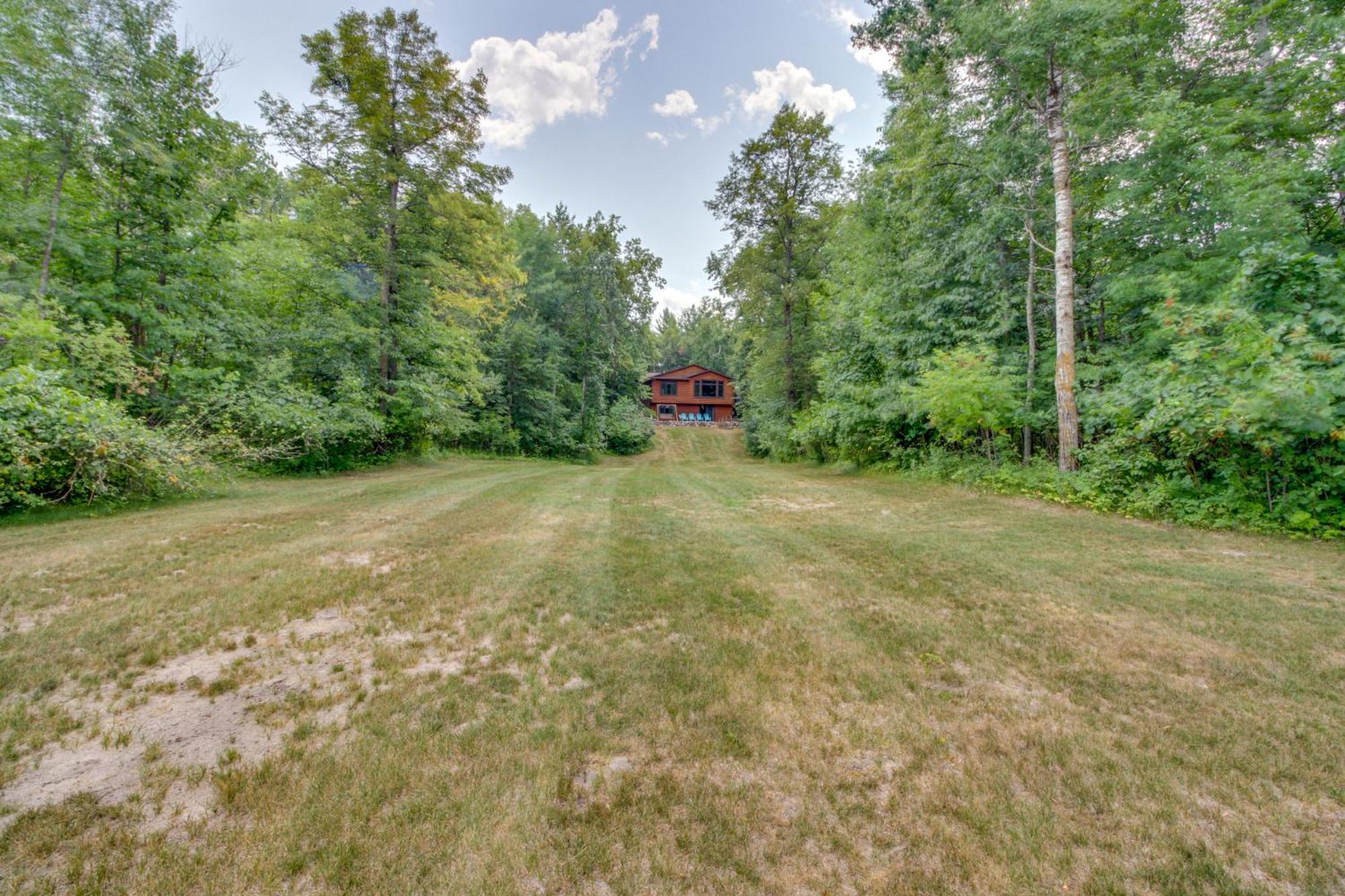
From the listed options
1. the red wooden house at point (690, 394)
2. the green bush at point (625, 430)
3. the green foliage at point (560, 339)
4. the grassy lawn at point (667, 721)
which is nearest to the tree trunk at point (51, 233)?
the grassy lawn at point (667, 721)

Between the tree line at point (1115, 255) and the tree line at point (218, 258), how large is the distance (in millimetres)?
12088

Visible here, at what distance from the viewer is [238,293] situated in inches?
443

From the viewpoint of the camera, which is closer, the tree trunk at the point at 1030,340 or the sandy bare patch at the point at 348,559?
the sandy bare patch at the point at 348,559

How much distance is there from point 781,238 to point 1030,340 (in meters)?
12.2

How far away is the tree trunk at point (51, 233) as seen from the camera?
7.36m

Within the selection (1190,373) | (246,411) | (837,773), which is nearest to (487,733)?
(837,773)

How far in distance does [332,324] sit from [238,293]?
1891 mm

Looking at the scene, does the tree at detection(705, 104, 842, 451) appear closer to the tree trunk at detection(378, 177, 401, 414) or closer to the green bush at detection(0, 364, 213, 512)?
the tree trunk at detection(378, 177, 401, 414)

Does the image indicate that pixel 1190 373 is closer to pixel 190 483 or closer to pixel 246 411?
pixel 190 483

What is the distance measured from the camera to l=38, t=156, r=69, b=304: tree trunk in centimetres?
736

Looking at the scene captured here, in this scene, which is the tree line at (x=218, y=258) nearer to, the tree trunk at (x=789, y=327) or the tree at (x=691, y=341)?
the tree trunk at (x=789, y=327)

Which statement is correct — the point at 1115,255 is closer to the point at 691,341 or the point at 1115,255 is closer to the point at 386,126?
the point at 386,126

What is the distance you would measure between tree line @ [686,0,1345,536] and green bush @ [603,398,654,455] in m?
15.7

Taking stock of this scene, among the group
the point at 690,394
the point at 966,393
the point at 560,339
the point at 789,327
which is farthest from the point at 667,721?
the point at 690,394
